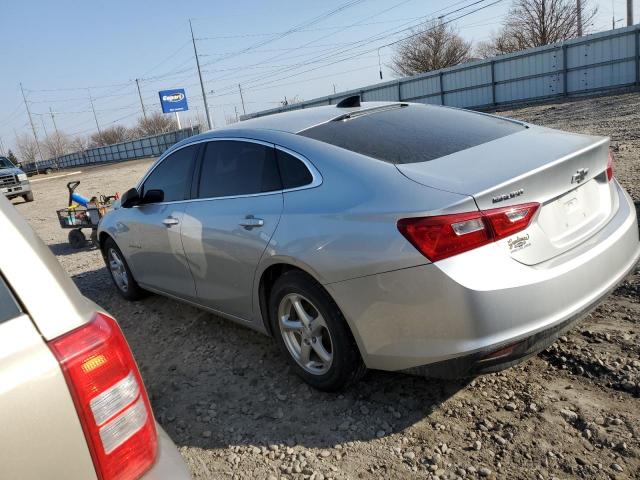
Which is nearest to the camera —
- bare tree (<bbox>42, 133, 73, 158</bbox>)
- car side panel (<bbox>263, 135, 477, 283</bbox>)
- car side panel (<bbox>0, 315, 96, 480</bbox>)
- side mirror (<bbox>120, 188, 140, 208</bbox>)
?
car side panel (<bbox>0, 315, 96, 480</bbox>)

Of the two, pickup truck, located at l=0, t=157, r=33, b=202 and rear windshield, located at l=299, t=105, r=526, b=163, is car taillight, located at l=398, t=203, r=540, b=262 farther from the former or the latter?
pickup truck, located at l=0, t=157, r=33, b=202

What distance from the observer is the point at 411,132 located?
312 cm

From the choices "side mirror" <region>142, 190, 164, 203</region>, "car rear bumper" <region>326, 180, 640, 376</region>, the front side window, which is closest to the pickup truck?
the front side window

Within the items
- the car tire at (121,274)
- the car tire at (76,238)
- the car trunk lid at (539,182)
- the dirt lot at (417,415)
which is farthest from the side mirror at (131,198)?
the car tire at (76,238)

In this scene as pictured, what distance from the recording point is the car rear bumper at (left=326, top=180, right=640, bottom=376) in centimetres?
225

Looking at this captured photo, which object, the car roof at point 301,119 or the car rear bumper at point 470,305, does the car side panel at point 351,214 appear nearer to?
the car rear bumper at point 470,305

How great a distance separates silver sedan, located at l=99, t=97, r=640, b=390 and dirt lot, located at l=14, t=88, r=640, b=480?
28cm

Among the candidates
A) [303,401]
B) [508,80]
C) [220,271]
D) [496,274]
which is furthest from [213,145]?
[508,80]

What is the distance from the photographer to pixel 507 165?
2.52 metres

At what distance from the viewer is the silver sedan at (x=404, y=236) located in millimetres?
2283

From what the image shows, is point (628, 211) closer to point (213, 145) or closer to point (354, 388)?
point (354, 388)

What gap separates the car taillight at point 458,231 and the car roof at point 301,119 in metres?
1.30

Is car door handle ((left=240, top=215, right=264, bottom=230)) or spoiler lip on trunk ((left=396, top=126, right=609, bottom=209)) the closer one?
spoiler lip on trunk ((left=396, top=126, right=609, bottom=209))

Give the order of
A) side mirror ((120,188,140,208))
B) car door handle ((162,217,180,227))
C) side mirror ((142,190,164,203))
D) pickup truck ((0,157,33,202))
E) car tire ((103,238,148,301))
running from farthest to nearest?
pickup truck ((0,157,33,202)) → car tire ((103,238,148,301)) → side mirror ((120,188,140,208)) → side mirror ((142,190,164,203)) → car door handle ((162,217,180,227))
